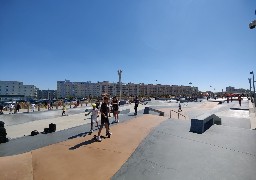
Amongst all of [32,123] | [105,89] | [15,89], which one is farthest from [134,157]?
[15,89]

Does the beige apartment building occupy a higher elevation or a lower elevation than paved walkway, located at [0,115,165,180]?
higher

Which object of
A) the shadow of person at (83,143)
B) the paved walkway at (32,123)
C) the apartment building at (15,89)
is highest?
the apartment building at (15,89)

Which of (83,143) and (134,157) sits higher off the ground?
(83,143)

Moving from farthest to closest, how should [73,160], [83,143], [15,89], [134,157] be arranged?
[15,89]
[83,143]
[134,157]
[73,160]

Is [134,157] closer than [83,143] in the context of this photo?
Yes

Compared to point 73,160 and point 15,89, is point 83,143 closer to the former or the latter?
point 73,160

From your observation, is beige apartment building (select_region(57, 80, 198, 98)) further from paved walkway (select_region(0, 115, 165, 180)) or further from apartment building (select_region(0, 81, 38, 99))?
paved walkway (select_region(0, 115, 165, 180))

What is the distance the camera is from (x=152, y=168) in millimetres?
5391

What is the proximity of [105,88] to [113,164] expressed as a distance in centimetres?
17782

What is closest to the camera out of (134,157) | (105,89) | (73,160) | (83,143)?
(73,160)

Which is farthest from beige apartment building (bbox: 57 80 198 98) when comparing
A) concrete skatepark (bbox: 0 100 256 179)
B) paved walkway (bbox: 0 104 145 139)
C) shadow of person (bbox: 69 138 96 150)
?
shadow of person (bbox: 69 138 96 150)

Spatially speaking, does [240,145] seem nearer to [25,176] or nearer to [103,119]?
[103,119]

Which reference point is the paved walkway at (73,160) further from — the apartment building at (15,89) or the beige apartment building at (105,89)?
the beige apartment building at (105,89)

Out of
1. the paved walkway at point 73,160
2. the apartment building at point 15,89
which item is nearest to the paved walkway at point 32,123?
the paved walkway at point 73,160
